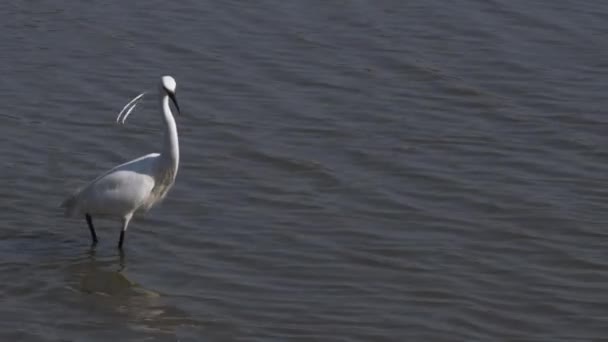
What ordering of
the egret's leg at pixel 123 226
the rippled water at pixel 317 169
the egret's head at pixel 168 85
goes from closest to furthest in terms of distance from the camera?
the rippled water at pixel 317 169, the egret's head at pixel 168 85, the egret's leg at pixel 123 226

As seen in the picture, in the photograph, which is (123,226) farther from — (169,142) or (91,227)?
(169,142)

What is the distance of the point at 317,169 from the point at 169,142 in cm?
209

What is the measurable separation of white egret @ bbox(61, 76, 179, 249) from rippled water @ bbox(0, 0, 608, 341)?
323mm

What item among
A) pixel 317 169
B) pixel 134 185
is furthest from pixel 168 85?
pixel 317 169

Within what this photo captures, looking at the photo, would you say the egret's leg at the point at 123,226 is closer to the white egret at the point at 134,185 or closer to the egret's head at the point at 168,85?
the white egret at the point at 134,185

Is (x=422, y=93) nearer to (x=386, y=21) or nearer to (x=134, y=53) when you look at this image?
(x=386, y=21)

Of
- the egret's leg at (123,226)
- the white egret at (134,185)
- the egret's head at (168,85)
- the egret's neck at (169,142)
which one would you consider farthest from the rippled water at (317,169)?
the egret's head at (168,85)

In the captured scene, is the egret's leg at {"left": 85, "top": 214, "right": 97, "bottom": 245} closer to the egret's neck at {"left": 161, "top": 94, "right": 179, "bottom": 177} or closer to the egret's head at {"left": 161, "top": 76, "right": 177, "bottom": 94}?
the egret's neck at {"left": 161, "top": 94, "right": 179, "bottom": 177}

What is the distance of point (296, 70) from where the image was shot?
1370cm

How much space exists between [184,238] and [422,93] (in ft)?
12.8

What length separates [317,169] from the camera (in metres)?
11.3

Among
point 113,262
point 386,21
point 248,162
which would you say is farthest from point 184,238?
point 386,21

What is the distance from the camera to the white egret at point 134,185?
9.57 meters

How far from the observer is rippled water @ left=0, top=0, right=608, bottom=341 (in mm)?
8758
